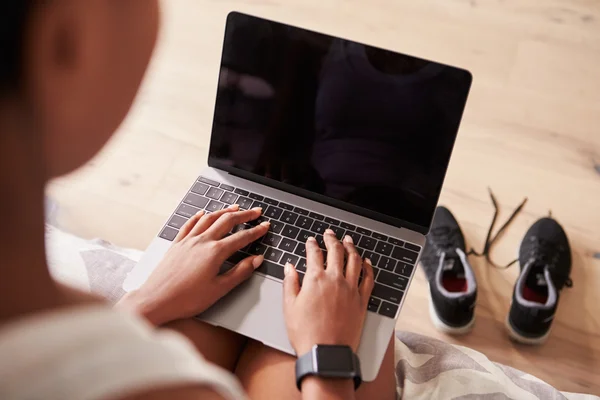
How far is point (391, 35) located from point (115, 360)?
1538 mm

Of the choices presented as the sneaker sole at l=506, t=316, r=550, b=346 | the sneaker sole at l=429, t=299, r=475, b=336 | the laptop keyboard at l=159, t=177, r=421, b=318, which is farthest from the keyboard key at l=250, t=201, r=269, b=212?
the sneaker sole at l=506, t=316, r=550, b=346

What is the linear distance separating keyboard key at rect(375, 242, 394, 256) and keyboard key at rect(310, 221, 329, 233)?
9 cm

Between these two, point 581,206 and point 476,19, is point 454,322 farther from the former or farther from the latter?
point 476,19

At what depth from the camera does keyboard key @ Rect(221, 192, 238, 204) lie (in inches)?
38.3

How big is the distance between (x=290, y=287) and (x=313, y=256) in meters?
0.06

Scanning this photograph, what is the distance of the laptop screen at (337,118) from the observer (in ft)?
2.83

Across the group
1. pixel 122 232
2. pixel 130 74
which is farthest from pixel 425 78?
pixel 122 232

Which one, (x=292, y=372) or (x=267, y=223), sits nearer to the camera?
(x=292, y=372)

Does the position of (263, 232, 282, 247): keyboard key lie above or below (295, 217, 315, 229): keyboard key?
below

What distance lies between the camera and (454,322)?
3.78ft

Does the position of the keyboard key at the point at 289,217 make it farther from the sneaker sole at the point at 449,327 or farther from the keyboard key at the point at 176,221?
the sneaker sole at the point at 449,327

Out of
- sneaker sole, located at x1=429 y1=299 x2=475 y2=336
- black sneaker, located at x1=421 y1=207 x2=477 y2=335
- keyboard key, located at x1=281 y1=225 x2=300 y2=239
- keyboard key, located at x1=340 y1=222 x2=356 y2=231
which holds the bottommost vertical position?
sneaker sole, located at x1=429 y1=299 x2=475 y2=336

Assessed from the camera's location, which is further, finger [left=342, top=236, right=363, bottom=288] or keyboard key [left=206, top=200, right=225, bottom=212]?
keyboard key [left=206, top=200, right=225, bottom=212]

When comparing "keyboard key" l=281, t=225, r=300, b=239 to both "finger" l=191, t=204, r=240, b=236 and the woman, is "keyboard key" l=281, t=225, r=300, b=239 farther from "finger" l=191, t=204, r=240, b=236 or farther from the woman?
the woman
